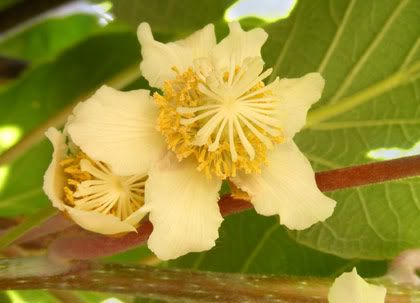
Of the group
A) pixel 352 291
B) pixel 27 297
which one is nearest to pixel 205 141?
pixel 352 291

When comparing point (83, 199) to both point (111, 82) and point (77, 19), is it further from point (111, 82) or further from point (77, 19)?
point (77, 19)

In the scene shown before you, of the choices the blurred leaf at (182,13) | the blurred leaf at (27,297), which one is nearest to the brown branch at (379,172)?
the blurred leaf at (182,13)

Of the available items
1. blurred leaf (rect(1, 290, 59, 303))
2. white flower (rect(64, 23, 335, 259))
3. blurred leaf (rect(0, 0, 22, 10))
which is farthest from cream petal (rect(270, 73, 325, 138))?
blurred leaf (rect(0, 0, 22, 10))

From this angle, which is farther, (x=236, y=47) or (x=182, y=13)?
(x=182, y=13)

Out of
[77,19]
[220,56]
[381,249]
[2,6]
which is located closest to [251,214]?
[381,249]

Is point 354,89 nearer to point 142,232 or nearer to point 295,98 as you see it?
point 295,98

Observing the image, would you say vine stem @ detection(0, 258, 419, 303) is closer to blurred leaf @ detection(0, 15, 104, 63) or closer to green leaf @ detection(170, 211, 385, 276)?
green leaf @ detection(170, 211, 385, 276)

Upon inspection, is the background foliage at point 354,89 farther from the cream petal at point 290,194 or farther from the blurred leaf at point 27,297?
the blurred leaf at point 27,297
